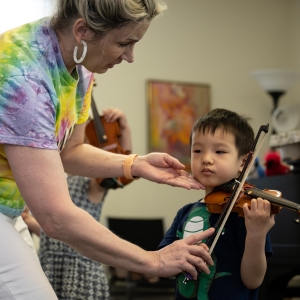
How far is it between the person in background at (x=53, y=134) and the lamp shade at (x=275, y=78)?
148 inches

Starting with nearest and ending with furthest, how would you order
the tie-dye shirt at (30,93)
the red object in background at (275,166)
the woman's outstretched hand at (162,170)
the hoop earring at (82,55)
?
the tie-dye shirt at (30,93) < the hoop earring at (82,55) < the woman's outstretched hand at (162,170) < the red object in background at (275,166)

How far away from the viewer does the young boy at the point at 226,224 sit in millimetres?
1524

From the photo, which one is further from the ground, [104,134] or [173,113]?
[104,134]

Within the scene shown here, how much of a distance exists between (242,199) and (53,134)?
0.59 metres

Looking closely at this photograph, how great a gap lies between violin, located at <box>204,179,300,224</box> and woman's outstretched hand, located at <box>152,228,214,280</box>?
0.24 metres

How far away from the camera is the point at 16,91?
1301 millimetres

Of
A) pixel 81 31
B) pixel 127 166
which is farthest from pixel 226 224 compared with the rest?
pixel 81 31

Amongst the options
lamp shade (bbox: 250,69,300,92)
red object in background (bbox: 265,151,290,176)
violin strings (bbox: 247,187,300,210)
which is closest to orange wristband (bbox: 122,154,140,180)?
violin strings (bbox: 247,187,300,210)

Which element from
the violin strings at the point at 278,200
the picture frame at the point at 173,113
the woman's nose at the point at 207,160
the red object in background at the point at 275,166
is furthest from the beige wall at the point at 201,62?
the violin strings at the point at 278,200

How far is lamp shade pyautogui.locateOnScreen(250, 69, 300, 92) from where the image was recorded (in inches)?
201

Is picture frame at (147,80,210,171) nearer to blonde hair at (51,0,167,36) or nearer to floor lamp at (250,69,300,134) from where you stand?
floor lamp at (250,69,300,134)

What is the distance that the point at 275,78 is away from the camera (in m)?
5.13

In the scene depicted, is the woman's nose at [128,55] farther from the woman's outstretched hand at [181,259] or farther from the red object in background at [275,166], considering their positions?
the red object in background at [275,166]

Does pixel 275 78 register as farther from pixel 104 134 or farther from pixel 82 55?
pixel 82 55
